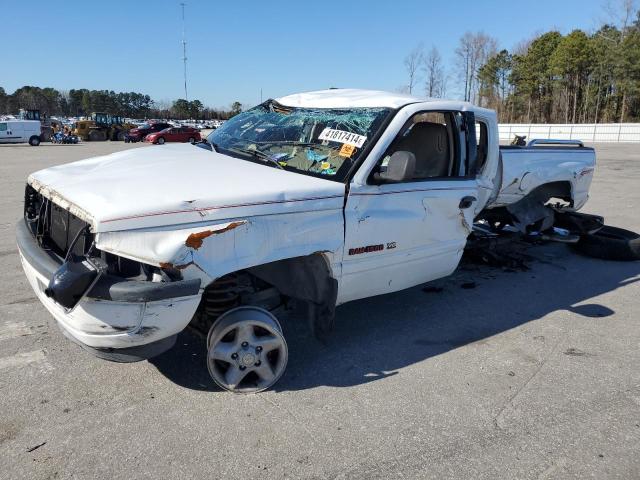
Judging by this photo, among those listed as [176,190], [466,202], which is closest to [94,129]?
[466,202]

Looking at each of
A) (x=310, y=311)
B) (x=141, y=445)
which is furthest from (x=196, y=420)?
(x=310, y=311)

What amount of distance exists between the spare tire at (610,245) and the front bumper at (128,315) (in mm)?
5829

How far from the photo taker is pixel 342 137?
3709 mm

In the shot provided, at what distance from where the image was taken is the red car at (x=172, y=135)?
36922 millimetres

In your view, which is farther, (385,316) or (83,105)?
(83,105)

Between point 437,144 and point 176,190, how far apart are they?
2557 millimetres

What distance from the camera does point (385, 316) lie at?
452 centimetres

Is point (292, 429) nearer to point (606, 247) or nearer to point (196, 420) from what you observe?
point (196, 420)

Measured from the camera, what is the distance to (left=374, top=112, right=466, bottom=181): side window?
173 inches

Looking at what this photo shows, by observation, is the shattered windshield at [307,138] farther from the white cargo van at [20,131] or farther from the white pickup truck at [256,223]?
the white cargo van at [20,131]

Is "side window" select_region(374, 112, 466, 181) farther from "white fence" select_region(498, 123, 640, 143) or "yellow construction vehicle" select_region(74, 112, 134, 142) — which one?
"yellow construction vehicle" select_region(74, 112, 134, 142)

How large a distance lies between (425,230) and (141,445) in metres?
2.51

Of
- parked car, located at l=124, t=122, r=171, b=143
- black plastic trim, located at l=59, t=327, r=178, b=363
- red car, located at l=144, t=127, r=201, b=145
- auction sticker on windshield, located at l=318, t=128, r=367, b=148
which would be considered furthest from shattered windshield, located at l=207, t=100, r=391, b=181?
parked car, located at l=124, t=122, r=171, b=143

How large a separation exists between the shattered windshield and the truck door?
0.76 ft
